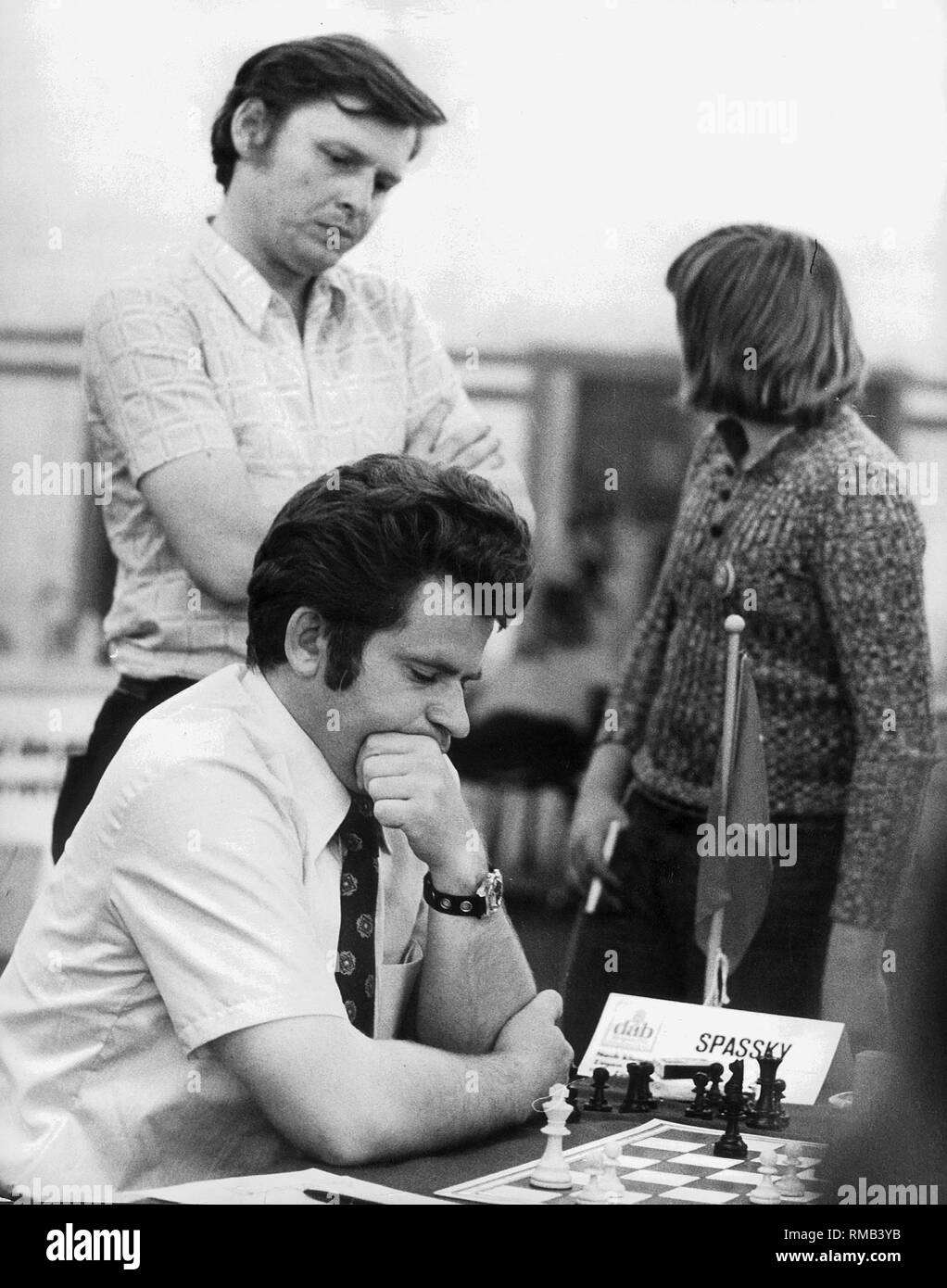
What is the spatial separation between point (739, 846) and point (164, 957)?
3.90 feet

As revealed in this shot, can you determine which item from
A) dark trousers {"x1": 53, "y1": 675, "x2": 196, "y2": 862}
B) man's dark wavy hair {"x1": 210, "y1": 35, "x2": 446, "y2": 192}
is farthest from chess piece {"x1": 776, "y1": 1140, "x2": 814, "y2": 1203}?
man's dark wavy hair {"x1": 210, "y1": 35, "x2": 446, "y2": 192}

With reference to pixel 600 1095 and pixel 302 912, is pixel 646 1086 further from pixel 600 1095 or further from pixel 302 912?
pixel 302 912

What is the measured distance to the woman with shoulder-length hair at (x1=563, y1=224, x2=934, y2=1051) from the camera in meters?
2.83

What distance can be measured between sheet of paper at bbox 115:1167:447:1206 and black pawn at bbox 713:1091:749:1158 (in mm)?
434

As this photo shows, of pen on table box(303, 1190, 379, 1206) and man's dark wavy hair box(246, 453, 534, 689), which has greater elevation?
man's dark wavy hair box(246, 453, 534, 689)

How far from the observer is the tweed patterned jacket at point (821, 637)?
111 inches

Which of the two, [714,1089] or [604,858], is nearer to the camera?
[714,1089]

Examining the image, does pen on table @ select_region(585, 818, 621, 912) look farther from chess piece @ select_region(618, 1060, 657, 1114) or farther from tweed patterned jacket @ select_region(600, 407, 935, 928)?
chess piece @ select_region(618, 1060, 657, 1114)

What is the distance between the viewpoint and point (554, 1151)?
196 centimetres

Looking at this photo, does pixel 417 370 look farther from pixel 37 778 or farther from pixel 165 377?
pixel 37 778

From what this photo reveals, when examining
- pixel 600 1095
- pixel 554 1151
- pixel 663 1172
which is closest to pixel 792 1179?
pixel 663 1172

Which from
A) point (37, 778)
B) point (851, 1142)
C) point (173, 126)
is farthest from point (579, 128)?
point (851, 1142)

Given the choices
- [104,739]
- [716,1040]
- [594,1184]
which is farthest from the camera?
[104,739]
